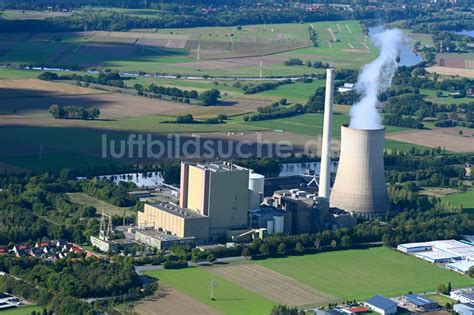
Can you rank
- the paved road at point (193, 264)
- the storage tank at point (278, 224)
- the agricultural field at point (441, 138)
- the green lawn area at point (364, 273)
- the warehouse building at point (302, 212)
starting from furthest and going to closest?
the agricultural field at point (441, 138)
the warehouse building at point (302, 212)
the storage tank at point (278, 224)
the paved road at point (193, 264)
the green lawn area at point (364, 273)

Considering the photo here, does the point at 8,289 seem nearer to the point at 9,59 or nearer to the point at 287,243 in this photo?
the point at 287,243

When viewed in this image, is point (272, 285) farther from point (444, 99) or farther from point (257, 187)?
point (444, 99)

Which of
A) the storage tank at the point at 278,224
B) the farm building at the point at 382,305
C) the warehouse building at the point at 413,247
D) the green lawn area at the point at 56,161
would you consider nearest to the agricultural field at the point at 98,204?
the green lawn area at the point at 56,161

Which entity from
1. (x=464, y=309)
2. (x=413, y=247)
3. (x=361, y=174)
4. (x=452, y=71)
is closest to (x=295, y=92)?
(x=452, y=71)

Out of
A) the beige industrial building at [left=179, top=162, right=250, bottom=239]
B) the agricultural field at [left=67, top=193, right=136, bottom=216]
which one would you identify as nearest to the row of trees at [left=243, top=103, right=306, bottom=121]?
the agricultural field at [left=67, top=193, right=136, bottom=216]

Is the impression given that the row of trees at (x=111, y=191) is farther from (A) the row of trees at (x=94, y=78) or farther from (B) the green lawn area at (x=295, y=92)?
(A) the row of trees at (x=94, y=78)

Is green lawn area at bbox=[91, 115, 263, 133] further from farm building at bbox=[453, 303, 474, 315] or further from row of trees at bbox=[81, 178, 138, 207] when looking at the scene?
farm building at bbox=[453, 303, 474, 315]
